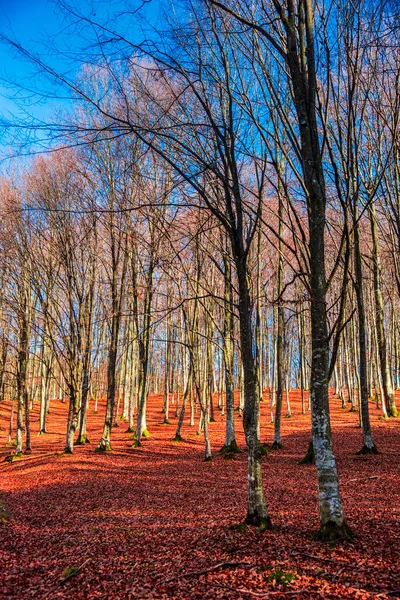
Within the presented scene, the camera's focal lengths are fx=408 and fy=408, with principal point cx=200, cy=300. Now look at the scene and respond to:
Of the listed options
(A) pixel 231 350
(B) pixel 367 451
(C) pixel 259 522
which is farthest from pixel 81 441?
(C) pixel 259 522

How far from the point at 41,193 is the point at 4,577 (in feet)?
40.5

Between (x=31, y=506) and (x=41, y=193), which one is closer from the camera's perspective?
(x=31, y=506)

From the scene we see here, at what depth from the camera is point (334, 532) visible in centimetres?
440

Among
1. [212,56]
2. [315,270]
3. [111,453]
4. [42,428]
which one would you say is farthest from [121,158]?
[42,428]

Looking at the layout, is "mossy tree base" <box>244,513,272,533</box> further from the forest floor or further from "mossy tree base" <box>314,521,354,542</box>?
"mossy tree base" <box>314,521,354,542</box>

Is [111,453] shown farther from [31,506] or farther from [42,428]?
[42,428]

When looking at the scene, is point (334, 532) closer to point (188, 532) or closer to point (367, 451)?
point (188, 532)

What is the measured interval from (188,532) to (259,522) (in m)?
1.08

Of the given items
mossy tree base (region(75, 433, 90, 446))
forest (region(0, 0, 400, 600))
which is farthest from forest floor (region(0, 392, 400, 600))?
mossy tree base (region(75, 433, 90, 446))

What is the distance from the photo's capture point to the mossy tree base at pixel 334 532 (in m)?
4.38

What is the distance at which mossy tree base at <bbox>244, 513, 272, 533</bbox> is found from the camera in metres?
5.09

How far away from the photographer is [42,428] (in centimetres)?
2414

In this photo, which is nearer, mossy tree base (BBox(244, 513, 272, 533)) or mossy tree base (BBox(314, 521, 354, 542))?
mossy tree base (BBox(314, 521, 354, 542))

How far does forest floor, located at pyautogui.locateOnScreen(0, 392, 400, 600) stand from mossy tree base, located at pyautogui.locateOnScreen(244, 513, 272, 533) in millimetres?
117
